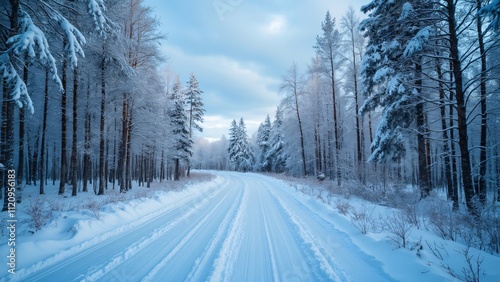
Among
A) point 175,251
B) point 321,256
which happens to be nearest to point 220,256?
point 175,251

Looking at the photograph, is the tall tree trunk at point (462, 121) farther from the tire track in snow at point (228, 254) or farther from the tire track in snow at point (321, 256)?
the tire track in snow at point (228, 254)

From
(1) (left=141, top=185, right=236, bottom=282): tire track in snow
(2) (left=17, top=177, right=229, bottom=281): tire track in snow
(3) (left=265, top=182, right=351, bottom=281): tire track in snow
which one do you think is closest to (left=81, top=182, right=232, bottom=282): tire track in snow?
(2) (left=17, top=177, right=229, bottom=281): tire track in snow

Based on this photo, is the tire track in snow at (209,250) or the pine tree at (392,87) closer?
the tire track in snow at (209,250)

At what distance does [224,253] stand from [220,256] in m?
0.16

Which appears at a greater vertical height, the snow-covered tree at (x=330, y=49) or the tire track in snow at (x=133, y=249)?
the snow-covered tree at (x=330, y=49)

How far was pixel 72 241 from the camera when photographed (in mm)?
4277

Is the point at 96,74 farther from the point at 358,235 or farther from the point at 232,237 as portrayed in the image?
the point at 358,235

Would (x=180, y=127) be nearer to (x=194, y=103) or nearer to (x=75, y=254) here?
(x=194, y=103)

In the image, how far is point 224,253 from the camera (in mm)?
3896

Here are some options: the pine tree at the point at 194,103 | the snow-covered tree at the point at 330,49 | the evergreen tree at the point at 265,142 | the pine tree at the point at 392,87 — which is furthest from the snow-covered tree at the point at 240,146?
→ the pine tree at the point at 392,87

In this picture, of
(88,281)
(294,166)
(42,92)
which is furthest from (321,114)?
(42,92)

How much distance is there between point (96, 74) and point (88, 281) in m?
12.6

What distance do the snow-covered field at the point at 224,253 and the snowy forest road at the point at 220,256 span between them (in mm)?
16

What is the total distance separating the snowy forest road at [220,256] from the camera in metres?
3.17
